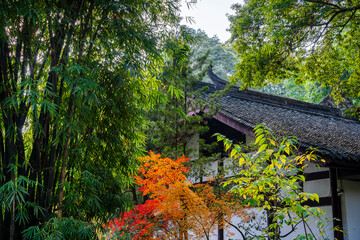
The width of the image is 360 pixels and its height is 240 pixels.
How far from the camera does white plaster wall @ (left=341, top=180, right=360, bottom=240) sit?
584cm

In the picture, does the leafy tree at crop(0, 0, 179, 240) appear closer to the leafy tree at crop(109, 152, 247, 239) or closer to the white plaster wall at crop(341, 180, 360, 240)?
the leafy tree at crop(109, 152, 247, 239)

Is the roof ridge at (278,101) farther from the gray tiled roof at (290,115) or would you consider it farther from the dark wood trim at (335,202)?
the dark wood trim at (335,202)

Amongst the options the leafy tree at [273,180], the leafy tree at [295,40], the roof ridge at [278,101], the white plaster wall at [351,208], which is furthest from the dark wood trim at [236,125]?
the leafy tree at [273,180]

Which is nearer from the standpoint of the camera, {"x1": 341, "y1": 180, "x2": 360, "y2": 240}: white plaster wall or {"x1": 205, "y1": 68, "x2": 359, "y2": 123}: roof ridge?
{"x1": 341, "y1": 180, "x2": 360, "y2": 240}: white plaster wall

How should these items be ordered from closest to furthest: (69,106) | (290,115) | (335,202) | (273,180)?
1. (273,180)
2. (69,106)
3. (335,202)
4. (290,115)

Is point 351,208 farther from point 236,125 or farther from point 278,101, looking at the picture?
point 278,101

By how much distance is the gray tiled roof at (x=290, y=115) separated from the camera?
6.73m

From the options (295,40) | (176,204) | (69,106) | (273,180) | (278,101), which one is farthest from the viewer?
(278,101)

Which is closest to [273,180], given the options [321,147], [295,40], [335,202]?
[321,147]

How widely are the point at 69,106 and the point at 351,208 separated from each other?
202 inches

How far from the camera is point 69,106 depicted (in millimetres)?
3369

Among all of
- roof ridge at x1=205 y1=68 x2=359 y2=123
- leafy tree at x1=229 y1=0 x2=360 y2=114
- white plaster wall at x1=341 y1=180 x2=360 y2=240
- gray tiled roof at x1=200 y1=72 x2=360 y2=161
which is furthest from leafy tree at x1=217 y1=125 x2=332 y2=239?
roof ridge at x1=205 y1=68 x2=359 y2=123

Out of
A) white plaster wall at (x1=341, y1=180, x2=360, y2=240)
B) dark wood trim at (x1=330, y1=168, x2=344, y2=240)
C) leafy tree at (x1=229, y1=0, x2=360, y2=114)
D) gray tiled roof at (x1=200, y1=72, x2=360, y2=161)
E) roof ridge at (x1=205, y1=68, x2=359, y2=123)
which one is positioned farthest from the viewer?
roof ridge at (x1=205, y1=68, x2=359, y2=123)

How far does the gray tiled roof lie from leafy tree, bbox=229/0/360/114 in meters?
0.88
